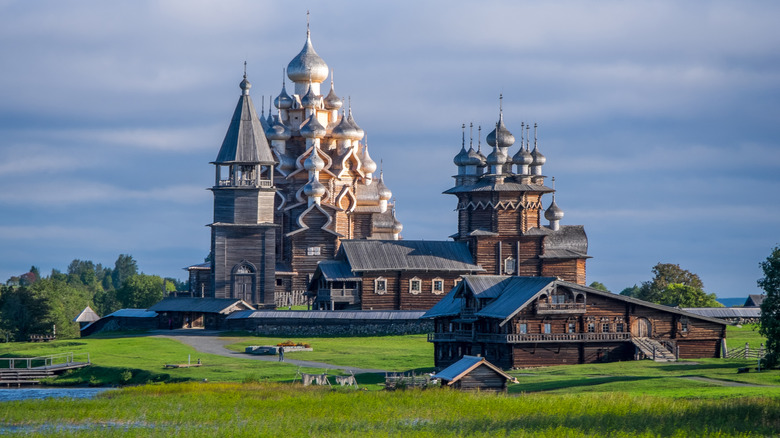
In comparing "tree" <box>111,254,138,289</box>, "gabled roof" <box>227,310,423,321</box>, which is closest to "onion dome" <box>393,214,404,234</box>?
"gabled roof" <box>227,310,423,321</box>

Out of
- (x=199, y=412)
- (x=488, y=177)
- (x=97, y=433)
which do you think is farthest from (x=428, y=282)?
(x=97, y=433)

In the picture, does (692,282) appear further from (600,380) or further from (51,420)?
(51,420)

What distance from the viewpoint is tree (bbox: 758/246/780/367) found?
4994cm

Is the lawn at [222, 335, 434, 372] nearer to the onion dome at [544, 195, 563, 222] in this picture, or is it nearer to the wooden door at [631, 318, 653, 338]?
the wooden door at [631, 318, 653, 338]

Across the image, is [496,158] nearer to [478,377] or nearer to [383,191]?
[383,191]

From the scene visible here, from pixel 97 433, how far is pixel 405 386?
14053mm

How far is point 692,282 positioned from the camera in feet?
333

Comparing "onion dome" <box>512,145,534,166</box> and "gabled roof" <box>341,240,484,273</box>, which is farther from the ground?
"onion dome" <box>512,145,534,166</box>

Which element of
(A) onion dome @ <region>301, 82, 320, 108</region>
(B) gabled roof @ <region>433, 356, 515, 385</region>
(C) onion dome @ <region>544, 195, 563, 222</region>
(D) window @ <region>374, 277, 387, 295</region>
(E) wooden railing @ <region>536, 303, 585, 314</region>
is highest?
(A) onion dome @ <region>301, 82, 320, 108</region>

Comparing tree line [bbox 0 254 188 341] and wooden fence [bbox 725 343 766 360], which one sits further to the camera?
tree line [bbox 0 254 188 341]

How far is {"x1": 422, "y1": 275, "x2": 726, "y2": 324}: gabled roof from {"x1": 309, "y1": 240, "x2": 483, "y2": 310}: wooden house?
1601 cm

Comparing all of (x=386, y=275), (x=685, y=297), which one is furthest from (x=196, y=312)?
(x=685, y=297)

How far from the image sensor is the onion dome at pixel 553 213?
288ft

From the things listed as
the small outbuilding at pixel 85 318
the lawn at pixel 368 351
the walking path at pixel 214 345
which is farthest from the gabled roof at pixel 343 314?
the small outbuilding at pixel 85 318
